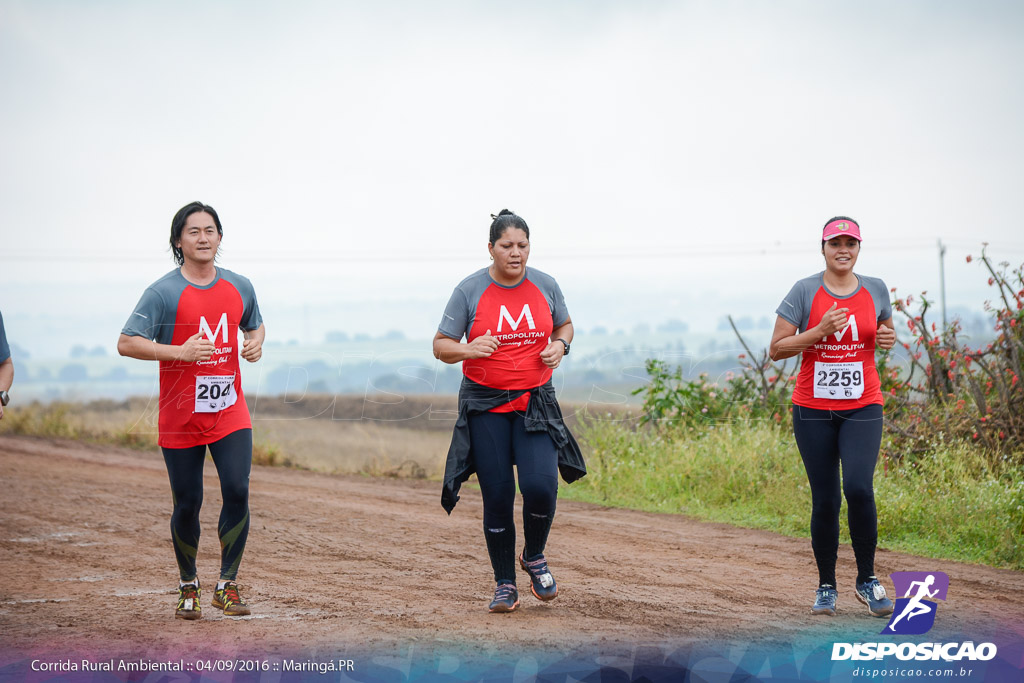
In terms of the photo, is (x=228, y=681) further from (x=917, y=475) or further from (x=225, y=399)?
(x=917, y=475)

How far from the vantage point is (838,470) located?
601 centimetres

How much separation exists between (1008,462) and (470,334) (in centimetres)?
660

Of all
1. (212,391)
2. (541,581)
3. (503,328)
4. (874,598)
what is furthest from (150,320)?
(874,598)

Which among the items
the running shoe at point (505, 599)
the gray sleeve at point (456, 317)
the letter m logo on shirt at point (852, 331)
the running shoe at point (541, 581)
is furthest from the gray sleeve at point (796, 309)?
the running shoe at point (505, 599)

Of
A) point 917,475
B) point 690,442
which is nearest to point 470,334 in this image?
point 917,475

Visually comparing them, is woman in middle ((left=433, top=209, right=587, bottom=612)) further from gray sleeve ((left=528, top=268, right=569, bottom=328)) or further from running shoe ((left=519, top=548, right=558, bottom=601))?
running shoe ((left=519, top=548, right=558, bottom=601))

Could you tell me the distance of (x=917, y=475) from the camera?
1023cm

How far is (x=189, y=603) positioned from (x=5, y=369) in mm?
1753

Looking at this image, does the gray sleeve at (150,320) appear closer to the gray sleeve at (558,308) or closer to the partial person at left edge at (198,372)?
the partial person at left edge at (198,372)

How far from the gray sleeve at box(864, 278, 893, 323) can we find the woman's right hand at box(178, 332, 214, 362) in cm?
395

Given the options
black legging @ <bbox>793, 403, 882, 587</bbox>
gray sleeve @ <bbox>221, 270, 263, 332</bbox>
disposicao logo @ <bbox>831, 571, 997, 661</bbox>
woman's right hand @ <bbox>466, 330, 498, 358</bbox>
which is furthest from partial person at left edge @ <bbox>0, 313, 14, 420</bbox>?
disposicao logo @ <bbox>831, 571, 997, 661</bbox>

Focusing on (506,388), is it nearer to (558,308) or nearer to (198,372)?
(558,308)

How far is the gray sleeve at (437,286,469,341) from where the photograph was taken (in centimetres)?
588

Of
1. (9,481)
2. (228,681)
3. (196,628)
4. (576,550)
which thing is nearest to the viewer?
(228,681)
